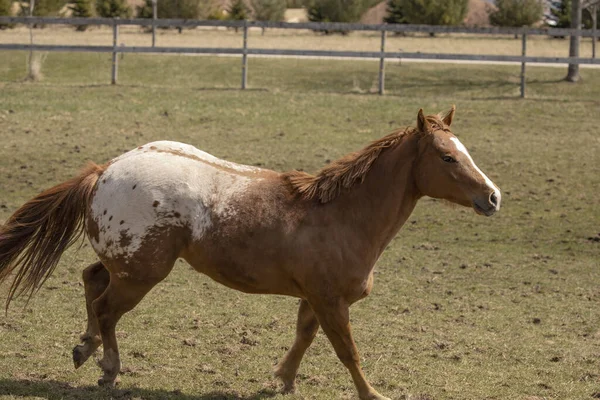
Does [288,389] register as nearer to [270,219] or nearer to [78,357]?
[270,219]

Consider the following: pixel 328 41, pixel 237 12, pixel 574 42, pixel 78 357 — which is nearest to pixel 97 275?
pixel 78 357

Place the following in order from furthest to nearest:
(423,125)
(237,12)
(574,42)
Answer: (237,12)
(574,42)
(423,125)

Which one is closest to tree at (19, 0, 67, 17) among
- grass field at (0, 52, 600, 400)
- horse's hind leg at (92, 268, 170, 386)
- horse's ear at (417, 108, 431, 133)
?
grass field at (0, 52, 600, 400)

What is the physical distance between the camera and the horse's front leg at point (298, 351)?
5547 millimetres

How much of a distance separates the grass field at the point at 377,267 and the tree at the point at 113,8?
69.7 feet

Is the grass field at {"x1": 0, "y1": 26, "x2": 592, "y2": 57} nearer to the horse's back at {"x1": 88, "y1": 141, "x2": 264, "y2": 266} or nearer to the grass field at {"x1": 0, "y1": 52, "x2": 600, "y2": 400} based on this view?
the grass field at {"x1": 0, "y1": 52, "x2": 600, "y2": 400}

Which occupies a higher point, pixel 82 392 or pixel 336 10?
pixel 336 10

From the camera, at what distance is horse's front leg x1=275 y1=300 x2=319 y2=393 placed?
5.55 m

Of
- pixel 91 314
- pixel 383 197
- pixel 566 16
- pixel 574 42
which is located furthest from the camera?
pixel 566 16

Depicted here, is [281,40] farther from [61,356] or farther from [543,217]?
[61,356]

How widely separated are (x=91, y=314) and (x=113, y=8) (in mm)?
38985

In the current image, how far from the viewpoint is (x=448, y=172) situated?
5.22 meters

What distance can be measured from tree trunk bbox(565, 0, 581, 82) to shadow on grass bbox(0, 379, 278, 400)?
56.9 ft

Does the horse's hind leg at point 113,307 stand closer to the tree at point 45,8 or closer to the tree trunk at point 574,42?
the tree trunk at point 574,42
